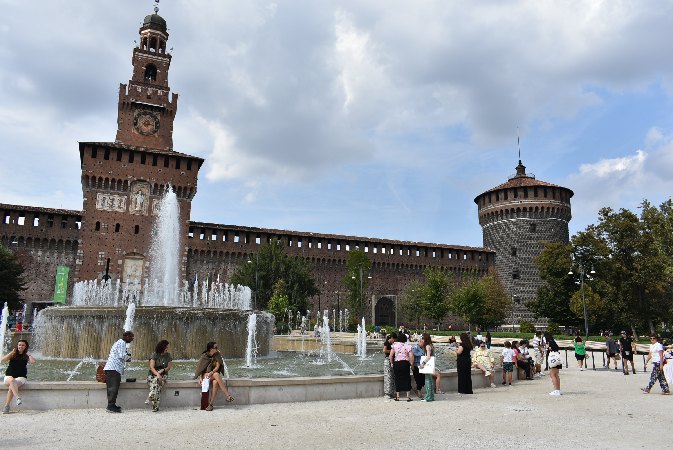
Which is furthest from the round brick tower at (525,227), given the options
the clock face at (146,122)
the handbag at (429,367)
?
the handbag at (429,367)

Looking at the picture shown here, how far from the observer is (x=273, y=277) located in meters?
41.4

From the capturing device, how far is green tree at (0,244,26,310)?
1374 inches

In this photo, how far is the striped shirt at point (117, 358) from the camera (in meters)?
7.82

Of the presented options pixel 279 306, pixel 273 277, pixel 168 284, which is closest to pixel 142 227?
pixel 168 284

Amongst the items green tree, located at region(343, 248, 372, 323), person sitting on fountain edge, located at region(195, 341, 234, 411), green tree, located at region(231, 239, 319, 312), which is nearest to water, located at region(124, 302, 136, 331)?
person sitting on fountain edge, located at region(195, 341, 234, 411)

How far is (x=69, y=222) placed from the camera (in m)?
42.0

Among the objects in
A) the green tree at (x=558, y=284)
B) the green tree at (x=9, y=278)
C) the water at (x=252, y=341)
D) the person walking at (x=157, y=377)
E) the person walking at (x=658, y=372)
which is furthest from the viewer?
the green tree at (x=558, y=284)

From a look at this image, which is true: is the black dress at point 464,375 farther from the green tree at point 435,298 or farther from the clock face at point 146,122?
the clock face at point 146,122

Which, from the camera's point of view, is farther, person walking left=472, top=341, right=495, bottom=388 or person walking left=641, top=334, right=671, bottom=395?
person walking left=472, top=341, right=495, bottom=388

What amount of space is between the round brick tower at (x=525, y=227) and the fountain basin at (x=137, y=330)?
43.9 meters

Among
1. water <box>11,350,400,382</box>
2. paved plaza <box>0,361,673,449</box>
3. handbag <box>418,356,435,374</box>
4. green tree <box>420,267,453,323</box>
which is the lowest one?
paved plaza <box>0,361,673,449</box>

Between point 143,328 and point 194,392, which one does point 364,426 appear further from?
point 143,328

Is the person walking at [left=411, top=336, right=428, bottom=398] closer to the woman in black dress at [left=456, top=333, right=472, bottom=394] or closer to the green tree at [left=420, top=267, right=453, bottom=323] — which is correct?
the woman in black dress at [left=456, top=333, right=472, bottom=394]

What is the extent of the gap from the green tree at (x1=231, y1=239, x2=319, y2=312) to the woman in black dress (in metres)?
30.5
